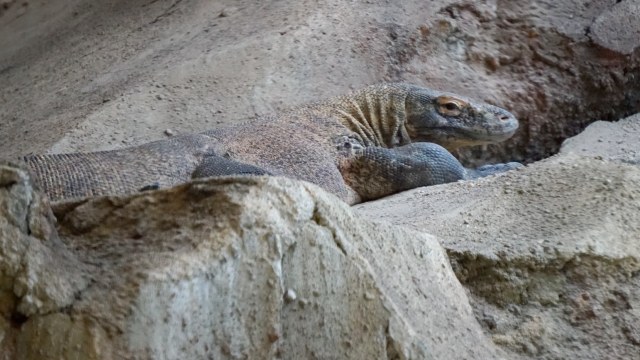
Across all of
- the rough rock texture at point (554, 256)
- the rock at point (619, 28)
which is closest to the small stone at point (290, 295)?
the rough rock texture at point (554, 256)

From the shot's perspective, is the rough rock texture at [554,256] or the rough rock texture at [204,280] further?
the rough rock texture at [554,256]

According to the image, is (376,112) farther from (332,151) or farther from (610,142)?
(610,142)

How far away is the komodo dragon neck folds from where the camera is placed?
4570mm

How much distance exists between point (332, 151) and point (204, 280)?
12.1 feet

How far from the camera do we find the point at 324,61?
22.8 ft

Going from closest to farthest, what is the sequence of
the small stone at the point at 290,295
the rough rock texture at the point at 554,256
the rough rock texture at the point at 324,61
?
1. the small stone at the point at 290,295
2. the rough rock texture at the point at 554,256
3. the rough rock texture at the point at 324,61

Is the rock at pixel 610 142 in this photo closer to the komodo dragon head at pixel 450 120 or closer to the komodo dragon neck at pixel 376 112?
the komodo dragon head at pixel 450 120

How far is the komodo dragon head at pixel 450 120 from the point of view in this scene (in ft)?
21.2

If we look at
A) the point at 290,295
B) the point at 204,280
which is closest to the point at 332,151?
the point at 290,295

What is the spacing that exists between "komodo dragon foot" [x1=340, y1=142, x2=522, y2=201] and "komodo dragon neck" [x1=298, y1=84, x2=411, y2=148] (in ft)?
1.48

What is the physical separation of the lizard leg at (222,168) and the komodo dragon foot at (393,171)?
1057 millimetres

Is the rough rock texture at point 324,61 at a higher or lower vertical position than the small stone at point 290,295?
lower

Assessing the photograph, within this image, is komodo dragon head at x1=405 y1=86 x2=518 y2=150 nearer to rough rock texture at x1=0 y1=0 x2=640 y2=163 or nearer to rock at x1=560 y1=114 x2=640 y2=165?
rock at x1=560 y1=114 x2=640 y2=165

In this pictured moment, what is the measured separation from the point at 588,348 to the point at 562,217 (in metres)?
0.70
